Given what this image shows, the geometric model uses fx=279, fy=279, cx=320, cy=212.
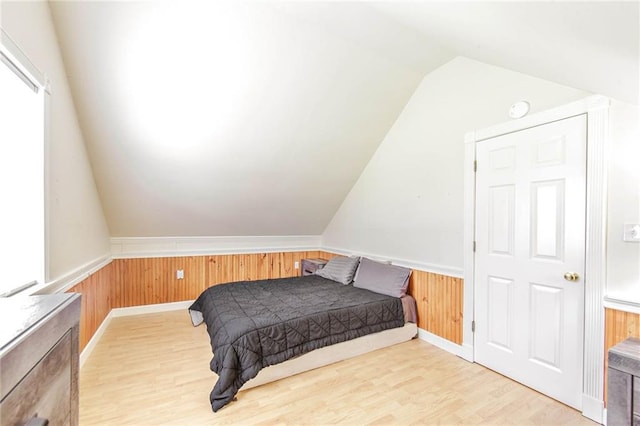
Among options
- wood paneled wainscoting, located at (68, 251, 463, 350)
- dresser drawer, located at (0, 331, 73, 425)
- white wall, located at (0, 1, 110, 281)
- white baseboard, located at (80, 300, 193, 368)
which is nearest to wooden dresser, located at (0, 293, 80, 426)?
dresser drawer, located at (0, 331, 73, 425)

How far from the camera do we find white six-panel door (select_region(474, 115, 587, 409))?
1.91 m

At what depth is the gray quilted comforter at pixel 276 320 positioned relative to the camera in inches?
79.7

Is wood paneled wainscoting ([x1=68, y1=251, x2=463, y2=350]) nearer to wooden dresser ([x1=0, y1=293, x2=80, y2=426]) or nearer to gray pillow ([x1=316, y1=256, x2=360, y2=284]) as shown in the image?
gray pillow ([x1=316, y1=256, x2=360, y2=284])

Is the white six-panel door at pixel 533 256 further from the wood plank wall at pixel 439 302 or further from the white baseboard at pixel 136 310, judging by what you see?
the white baseboard at pixel 136 310

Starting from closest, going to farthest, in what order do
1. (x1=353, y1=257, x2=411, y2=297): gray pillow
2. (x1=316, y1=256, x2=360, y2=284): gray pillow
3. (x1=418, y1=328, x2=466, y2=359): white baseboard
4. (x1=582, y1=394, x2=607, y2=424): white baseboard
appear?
(x1=582, y1=394, x2=607, y2=424): white baseboard → (x1=418, y1=328, x2=466, y2=359): white baseboard → (x1=353, y1=257, x2=411, y2=297): gray pillow → (x1=316, y1=256, x2=360, y2=284): gray pillow

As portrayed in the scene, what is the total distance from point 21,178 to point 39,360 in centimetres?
139

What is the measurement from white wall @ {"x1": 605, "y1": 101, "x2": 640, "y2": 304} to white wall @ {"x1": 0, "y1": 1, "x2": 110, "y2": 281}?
3282 mm

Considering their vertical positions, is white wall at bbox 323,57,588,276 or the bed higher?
white wall at bbox 323,57,588,276

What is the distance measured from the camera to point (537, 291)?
212cm

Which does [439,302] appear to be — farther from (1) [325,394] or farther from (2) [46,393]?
(2) [46,393]

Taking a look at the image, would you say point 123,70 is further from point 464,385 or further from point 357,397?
point 464,385

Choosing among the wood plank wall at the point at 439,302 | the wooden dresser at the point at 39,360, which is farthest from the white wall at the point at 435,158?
the wooden dresser at the point at 39,360

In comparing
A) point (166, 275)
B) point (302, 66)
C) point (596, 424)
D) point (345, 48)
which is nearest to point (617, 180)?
point (596, 424)

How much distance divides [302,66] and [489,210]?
2.07 meters
